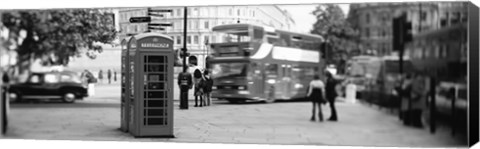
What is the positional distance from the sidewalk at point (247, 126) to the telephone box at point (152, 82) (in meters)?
0.21

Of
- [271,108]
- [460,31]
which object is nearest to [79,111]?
[271,108]

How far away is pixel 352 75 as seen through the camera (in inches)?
435

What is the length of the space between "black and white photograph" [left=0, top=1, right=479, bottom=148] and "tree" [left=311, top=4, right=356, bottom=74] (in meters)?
0.02

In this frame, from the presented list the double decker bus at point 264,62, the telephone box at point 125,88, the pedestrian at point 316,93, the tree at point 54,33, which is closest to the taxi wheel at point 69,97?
the tree at point 54,33

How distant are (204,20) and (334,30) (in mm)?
1880

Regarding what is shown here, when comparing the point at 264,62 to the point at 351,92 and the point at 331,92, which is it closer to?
the point at 331,92

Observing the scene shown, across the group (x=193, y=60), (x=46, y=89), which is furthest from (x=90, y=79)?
(x=193, y=60)

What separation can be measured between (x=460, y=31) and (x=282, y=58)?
249 cm

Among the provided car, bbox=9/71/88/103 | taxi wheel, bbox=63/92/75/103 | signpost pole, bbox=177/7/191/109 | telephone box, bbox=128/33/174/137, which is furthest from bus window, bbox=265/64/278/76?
taxi wheel, bbox=63/92/75/103

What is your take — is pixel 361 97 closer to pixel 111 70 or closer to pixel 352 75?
pixel 352 75

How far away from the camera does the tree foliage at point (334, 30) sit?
11.0 metres

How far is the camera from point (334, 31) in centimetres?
1114

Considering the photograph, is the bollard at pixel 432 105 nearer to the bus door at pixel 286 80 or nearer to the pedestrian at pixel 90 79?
the bus door at pixel 286 80

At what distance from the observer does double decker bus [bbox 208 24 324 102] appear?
37.1ft
